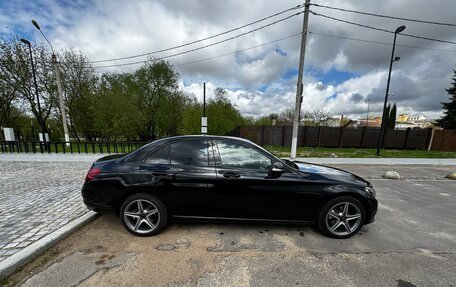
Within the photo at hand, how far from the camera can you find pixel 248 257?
2.59m

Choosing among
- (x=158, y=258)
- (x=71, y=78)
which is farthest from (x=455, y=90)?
(x=71, y=78)

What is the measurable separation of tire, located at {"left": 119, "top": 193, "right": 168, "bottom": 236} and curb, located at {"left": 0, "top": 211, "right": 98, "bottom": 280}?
0.83 m

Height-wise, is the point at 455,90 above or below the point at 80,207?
above

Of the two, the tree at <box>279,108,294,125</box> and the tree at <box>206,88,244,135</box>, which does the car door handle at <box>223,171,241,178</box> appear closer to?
the tree at <box>206,88,244,135</box>

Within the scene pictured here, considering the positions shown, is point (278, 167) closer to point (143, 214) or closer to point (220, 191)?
point (220, 191)

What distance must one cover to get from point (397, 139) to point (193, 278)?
79.5 feet

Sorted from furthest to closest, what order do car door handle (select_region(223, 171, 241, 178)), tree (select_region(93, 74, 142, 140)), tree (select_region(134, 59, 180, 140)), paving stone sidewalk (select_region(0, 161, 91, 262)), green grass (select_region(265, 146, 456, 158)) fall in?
tree (select_region(134, 59, 180, 140)), tree (select_region(93, 74, 142, 140)), green grass (select_region(265, 146, 456, 158)), car door handle (select_region(223, 171, 241, 178)), paving stone sidewalk (select_region(0, 161, 91, 262))

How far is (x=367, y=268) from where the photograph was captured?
7.95ft

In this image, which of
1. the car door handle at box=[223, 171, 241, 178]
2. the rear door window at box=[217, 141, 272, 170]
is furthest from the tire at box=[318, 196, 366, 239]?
the car door handle at box=[223, 171, 241, 178]

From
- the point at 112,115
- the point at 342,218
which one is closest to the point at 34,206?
the point at 342,218

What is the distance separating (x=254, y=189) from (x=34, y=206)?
446cm

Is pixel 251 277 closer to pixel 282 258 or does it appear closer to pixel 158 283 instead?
pixel 282 258

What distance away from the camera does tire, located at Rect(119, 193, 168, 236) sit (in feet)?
9.96

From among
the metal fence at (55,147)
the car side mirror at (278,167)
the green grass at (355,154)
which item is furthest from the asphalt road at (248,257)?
the metal fence at (55,147)
